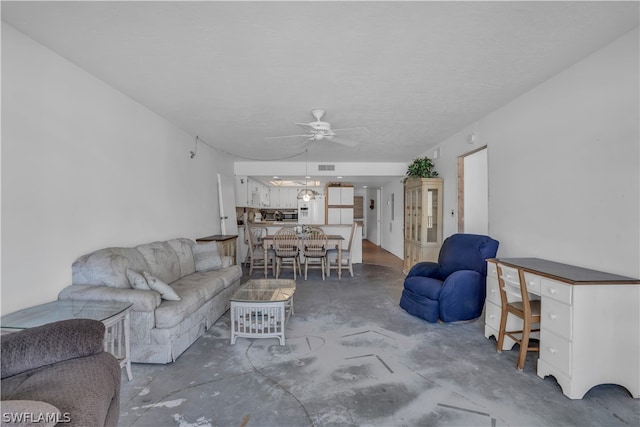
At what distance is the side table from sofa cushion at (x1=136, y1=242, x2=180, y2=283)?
835 mm

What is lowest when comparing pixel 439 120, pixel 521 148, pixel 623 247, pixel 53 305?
pixel 53 305

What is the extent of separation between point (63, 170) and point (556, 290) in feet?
Result: 12.9

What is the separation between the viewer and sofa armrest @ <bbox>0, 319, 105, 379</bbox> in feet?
3.97

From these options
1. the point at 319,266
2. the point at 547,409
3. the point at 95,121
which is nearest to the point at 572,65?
the point at 547,409

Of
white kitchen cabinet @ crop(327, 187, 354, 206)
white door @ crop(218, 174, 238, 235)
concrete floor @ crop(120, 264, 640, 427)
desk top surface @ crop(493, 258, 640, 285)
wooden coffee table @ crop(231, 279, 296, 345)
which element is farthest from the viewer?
white kitchen cabinet @ crop(327, 187, 354, 206)

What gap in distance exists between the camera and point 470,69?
245 cm

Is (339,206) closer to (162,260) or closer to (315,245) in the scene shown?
(315,245)

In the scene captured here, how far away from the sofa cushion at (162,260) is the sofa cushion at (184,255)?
0.23ft

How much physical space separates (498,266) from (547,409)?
1112 mm

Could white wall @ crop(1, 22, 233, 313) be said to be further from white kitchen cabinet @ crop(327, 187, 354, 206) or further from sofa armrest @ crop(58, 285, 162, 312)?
white kitchen cabinet @ crop(327, 187, 354, 206)

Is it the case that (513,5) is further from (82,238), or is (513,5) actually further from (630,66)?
(82,238)

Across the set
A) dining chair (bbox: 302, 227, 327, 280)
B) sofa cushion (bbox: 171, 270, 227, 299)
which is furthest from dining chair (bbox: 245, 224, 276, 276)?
sofa cushion (bbox: 171, 270, 227, 299)

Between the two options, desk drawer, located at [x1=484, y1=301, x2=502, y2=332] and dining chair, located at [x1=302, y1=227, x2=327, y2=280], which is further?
dining chair, located at [x1=302, y1=227, x2=327, y2=280]

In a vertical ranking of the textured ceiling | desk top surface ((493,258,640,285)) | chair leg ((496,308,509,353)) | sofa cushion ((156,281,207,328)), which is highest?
the textured ceiling
